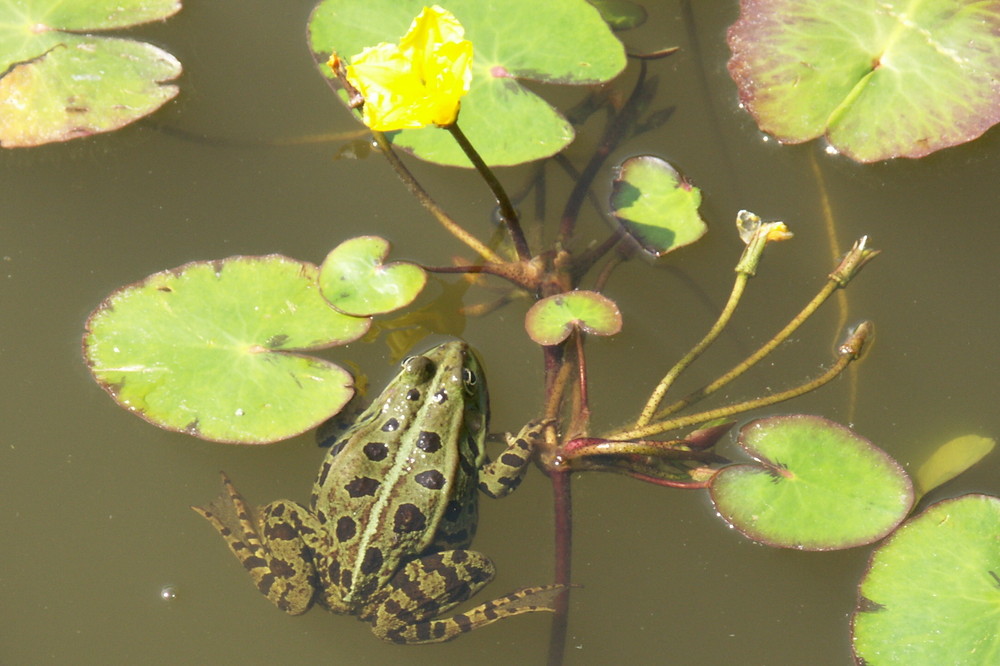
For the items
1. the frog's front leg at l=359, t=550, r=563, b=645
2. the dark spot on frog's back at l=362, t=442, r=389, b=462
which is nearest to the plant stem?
the dark spot on frog's back at l=362, t=442, r=389, b=462

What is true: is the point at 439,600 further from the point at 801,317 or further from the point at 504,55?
the point at 504,55

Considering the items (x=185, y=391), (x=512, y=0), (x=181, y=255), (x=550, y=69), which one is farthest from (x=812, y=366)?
(x=181, y=255)

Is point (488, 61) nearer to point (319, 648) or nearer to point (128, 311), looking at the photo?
point (128, 311)

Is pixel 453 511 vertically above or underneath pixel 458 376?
underneath

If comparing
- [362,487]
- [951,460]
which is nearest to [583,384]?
[362,487]

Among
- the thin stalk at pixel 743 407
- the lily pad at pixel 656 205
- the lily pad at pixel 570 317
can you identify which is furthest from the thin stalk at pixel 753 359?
the lily pad at pixel 656 205

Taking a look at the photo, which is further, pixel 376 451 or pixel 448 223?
pixel 448 223


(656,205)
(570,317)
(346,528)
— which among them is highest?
(656,205)

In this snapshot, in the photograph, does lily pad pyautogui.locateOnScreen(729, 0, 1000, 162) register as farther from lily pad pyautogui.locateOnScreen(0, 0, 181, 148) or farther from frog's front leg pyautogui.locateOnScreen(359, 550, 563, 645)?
lily pad pyautogui.locateOnScreen(0, 0, 181, 148)
